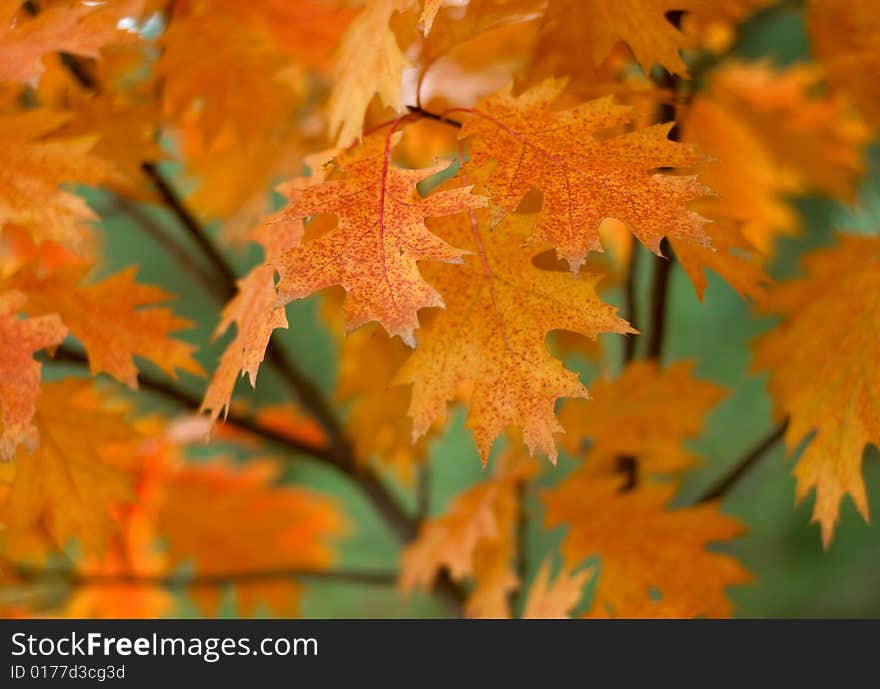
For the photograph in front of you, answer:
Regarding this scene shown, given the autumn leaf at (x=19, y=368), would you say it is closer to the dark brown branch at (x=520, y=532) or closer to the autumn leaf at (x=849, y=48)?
the dark brown branch at (x=520, y=532)

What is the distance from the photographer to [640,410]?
0.97m

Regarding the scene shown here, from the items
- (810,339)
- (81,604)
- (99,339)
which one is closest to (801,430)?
(810,339)

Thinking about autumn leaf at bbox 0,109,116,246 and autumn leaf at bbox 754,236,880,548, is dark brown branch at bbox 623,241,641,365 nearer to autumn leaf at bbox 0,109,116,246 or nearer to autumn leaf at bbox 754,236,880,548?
autumn leaf at bbox 754,236,880,548

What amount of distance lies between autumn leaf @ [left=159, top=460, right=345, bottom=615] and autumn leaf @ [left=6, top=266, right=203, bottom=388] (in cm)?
76

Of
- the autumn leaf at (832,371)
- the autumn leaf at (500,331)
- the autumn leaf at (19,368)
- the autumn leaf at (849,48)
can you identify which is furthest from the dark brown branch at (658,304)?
the autumn leaf at (19,368)

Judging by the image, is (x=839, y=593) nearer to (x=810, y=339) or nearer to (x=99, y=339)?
(x=810, y=339)

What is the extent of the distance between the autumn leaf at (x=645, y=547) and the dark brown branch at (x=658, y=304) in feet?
0.61

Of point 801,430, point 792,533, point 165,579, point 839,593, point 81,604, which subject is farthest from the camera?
point 792,533

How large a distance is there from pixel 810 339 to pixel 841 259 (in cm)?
9

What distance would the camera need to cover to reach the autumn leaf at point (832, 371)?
708 mm

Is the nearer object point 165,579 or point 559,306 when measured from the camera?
point 559,306

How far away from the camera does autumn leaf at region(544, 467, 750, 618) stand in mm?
854

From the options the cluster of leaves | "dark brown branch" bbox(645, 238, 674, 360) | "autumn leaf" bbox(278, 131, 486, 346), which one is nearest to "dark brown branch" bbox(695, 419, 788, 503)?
the cluster of leaves

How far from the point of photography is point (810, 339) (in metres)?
0.78
